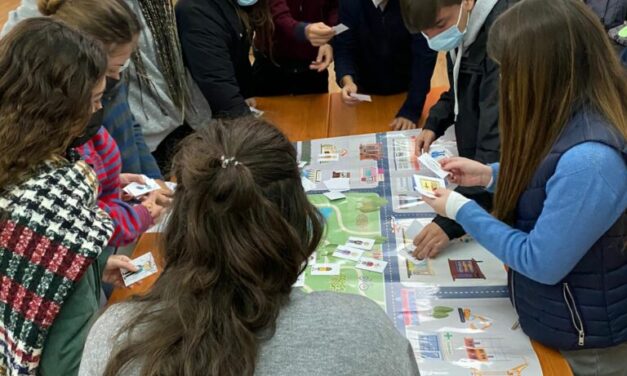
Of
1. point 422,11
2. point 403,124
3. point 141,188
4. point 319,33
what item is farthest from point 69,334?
point 319,33

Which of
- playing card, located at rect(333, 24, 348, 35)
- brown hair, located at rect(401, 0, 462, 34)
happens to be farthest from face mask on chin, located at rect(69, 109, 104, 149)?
playing card, located at rect(333, 24, 348, 35)

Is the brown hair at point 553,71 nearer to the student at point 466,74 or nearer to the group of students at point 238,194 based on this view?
the group of students at point 238,194

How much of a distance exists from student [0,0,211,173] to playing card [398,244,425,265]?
95 centimetres

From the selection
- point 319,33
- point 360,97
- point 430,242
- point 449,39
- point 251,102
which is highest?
point 449,39

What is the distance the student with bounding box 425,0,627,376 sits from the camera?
1118 mm

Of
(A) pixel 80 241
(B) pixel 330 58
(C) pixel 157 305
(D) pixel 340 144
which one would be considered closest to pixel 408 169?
(D) pixel 340 144

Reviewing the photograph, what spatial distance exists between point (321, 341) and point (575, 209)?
2.09 ft

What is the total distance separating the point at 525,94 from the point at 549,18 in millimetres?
161

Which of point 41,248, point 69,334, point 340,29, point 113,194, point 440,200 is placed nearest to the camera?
point 41,248

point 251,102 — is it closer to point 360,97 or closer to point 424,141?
point 360,97

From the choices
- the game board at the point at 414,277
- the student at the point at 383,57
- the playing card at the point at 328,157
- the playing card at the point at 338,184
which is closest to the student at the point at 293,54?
the student at the point at 383,57

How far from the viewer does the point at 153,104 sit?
229 centimetres

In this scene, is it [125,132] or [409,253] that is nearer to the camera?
[409,253]

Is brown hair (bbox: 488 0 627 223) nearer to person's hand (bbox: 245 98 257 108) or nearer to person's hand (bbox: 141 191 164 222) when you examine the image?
person's hand (bbox: 141 191 164 222)
